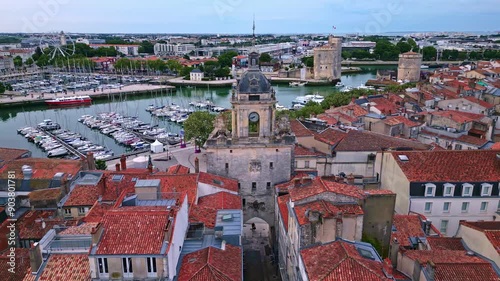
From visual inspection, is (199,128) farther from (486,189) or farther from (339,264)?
(339,264)

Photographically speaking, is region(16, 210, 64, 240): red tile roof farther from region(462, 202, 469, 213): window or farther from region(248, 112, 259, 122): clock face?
region(462, 202, 469, 213): window

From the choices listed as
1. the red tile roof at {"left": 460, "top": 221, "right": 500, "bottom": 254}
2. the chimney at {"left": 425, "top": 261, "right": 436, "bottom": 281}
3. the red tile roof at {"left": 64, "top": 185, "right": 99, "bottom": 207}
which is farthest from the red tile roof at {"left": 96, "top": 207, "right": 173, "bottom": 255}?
the red tile roof at {"left": 460, "top": 221, "right": 500, "bottom": 254}

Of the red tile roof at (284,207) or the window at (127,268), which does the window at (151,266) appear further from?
the red tile roof at (284,207)

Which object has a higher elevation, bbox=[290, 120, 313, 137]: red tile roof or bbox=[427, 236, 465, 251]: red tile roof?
bbox=[290, 120, 313, 137]: red tile roof

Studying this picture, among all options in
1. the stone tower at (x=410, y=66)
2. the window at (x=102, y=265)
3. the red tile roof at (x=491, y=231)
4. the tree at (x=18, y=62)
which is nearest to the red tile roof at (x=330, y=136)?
the red tile roof at (x=491, y=231)

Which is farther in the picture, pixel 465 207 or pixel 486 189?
pixel 465 207

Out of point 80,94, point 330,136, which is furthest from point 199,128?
point 80,94
